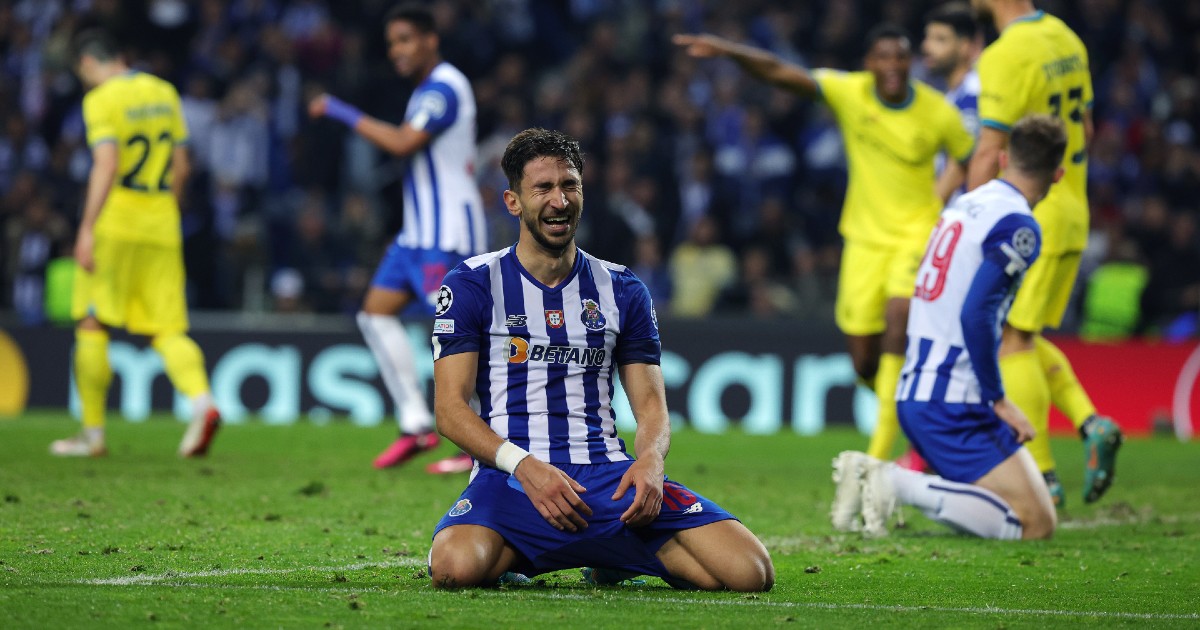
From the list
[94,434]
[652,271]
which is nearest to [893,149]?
[94,434]

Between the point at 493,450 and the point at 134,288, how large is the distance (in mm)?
5688

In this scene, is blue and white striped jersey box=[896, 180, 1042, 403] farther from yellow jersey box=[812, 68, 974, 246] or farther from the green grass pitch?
yellow jersey box=[812, 68, 974, 246]

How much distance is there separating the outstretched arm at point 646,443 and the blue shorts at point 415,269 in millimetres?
4270

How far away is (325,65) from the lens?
58.9 feet

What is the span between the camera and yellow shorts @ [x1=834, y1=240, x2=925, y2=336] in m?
8.72

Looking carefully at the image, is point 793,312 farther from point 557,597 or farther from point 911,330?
point 557,597

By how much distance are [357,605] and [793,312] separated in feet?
35.7

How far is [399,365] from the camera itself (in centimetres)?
945

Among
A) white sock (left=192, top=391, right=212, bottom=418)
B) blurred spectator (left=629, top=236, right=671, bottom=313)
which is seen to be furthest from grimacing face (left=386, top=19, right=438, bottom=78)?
blurred spectator (left=629, top=236, right=671, bottom=313)

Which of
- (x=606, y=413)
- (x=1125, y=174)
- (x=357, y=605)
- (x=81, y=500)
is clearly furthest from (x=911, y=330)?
(x=1125, y=174)

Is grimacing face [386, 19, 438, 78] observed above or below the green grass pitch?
above

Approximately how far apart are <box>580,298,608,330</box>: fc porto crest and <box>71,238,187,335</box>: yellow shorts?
17.9 ft

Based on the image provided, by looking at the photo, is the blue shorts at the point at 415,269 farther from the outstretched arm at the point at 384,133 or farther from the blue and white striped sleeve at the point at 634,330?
the blue and white striped sleeve at the point at 634,330

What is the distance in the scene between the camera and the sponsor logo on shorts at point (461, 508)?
4.94 m
